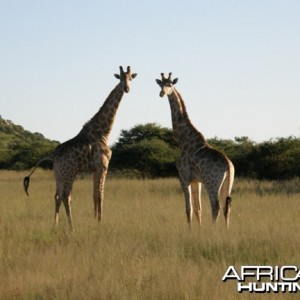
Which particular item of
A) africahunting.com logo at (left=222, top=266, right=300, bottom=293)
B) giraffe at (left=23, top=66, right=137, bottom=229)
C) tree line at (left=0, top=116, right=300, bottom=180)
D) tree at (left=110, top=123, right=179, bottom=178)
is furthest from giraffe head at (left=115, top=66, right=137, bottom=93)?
tree at (left=110, top=123, right=179, bottom=178)

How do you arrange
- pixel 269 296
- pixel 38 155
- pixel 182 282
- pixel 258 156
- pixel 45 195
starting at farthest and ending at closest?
pixel 38 155
pixel 258 156
pixel 45 195
pixel 182 282
pixel 269 296

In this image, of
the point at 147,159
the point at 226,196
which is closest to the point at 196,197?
the point at 226,196

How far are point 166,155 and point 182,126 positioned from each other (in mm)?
18835

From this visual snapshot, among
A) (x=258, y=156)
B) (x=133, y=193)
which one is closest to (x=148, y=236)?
(x=133, y=193)

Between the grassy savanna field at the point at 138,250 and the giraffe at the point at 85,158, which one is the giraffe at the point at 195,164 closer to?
the grassy savanna field at the point at 138,250

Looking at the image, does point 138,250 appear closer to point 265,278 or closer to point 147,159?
point 265,278

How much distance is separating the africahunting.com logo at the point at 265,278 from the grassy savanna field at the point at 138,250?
0.14 m

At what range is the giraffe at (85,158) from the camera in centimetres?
1123

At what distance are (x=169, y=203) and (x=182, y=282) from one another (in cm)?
874

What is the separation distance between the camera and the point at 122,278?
6387 mm

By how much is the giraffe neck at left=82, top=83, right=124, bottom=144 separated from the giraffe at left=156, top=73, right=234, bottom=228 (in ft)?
4.05

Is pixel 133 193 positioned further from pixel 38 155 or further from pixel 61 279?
pixel 38 155

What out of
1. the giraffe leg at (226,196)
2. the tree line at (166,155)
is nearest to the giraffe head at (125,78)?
the giraffe leg at (226,196)

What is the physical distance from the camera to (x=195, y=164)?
1028 centimetres
